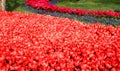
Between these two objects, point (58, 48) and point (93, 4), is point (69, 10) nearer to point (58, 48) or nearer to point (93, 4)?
point (93, 4)

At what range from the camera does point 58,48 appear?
6.77m

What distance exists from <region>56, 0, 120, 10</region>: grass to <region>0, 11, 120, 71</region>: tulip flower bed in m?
14.0

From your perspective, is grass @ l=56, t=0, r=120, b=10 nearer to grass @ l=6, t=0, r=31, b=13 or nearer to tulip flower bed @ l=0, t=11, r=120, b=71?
grass @ l=6, t=0, r=31, b=13

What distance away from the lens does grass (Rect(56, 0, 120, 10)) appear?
23484 mm

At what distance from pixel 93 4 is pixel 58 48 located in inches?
730

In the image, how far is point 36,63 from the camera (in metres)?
5.68

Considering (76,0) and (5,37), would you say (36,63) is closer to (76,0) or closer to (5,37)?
(5,37)

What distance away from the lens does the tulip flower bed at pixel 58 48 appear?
5.75 meters

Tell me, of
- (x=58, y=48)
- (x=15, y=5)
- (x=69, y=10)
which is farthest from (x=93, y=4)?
(x=58, y=48)

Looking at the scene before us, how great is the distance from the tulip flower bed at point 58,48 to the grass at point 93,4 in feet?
45.8

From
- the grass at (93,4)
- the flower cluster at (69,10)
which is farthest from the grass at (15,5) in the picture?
the grass at (93,4)

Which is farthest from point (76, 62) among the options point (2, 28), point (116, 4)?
point (116, 4)

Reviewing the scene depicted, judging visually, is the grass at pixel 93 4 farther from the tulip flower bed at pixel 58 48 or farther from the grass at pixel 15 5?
the tulip flower bed at pixel 58 48

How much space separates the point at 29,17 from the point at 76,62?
19.6ft
